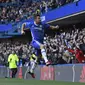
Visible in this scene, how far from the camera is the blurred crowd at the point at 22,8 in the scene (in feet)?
81.2

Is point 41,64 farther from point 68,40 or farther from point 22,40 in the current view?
point 22,40

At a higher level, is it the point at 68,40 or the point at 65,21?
the point at 65,21

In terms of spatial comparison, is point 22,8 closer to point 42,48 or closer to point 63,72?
point 63,72

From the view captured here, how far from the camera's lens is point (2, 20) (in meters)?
35.1

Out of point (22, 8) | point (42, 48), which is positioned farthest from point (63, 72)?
point (22, 8)

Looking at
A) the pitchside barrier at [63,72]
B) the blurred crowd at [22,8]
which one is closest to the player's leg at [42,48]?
the pitchside barrier at [63,72]

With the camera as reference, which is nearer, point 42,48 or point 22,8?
point 42,48

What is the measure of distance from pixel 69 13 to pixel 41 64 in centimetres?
527

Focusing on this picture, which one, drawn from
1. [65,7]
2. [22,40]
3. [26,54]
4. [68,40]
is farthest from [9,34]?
[68,40]

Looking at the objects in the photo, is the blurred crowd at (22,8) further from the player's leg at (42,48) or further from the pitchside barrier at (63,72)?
the player's leg at (42,48)

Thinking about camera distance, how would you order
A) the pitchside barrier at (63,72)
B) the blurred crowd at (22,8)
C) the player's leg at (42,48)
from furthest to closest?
the blurred crowd at (22,8) → the pitchside barrier at (63,72) → the player's leg at (42,48)

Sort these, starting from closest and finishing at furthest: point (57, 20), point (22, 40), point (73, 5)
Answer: point (73, 5)
point (57, 20)
point (22, 40)

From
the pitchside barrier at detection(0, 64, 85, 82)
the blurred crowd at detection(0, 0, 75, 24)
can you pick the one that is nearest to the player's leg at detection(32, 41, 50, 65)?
the pitchside barrier at detection(0, 64, 85, 82)

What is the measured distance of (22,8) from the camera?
32906 millimetres
